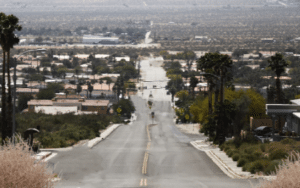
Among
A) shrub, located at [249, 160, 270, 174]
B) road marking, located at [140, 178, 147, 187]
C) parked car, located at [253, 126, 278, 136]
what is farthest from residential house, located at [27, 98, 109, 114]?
road marking, located at [140, 178, 147, 187]

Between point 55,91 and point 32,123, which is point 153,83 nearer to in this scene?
point 55,91

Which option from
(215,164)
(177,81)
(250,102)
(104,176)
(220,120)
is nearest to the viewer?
(104,176)

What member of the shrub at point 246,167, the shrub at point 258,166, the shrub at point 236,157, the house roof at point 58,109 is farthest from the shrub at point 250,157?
the house roof at point 58,109

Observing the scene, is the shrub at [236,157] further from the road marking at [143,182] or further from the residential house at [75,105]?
the residential house at [75,105]

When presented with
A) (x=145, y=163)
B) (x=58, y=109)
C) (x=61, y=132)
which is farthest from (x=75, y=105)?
(x=145, y=163)

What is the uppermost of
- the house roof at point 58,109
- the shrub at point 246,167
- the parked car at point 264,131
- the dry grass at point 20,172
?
the dry grass at point 20,172

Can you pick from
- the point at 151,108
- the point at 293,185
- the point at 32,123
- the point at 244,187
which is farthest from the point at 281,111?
the point at 151,108

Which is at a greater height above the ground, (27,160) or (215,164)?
(27,160)

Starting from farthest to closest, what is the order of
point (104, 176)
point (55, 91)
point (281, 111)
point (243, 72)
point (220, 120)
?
point (243, 72) → point (55, 91) → point (281, 111) → point (220, 120) → point (104, 176)
